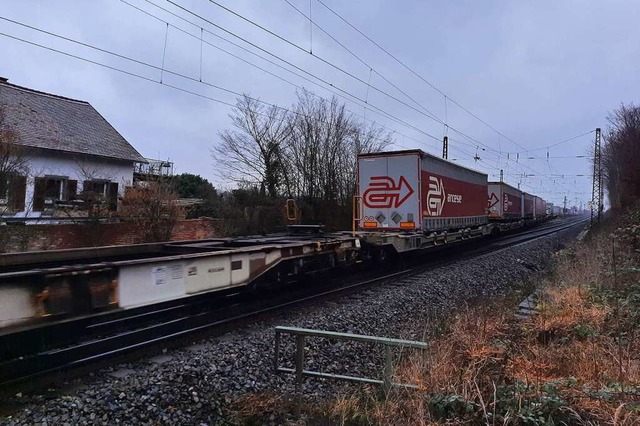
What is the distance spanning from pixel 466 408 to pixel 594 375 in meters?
1.59

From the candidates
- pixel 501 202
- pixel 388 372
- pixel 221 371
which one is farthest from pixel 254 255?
pixel 501 202

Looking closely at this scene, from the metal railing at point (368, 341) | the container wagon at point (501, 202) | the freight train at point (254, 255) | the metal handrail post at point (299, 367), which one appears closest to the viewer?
the metal railing at point (368, 341)

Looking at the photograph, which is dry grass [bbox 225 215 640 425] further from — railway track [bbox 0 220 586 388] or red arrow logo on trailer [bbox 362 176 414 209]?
red arrow logo on trailer [bbox 362 176 414 209]

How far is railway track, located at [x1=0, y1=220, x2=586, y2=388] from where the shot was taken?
589 centimetres

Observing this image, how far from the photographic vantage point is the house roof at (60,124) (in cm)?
2498

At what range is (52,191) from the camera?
23.0 m

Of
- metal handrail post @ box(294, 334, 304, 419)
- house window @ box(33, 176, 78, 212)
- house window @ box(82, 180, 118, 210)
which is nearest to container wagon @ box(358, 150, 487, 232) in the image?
house window @ box(82, 180, 118, 210)

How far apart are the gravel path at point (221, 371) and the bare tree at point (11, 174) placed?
12295mm

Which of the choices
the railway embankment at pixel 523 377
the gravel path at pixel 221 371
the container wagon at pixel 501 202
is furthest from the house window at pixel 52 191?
the container wagon at pixel 501 202

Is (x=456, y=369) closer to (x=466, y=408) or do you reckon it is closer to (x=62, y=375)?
(x=466, y=408)

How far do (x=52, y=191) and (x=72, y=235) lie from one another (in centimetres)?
647

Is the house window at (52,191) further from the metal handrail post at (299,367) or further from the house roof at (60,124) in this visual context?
the metal handrail post at (299,367)

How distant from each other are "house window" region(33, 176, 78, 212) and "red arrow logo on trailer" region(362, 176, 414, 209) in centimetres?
1198

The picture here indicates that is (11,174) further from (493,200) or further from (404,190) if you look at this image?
(493,200)
